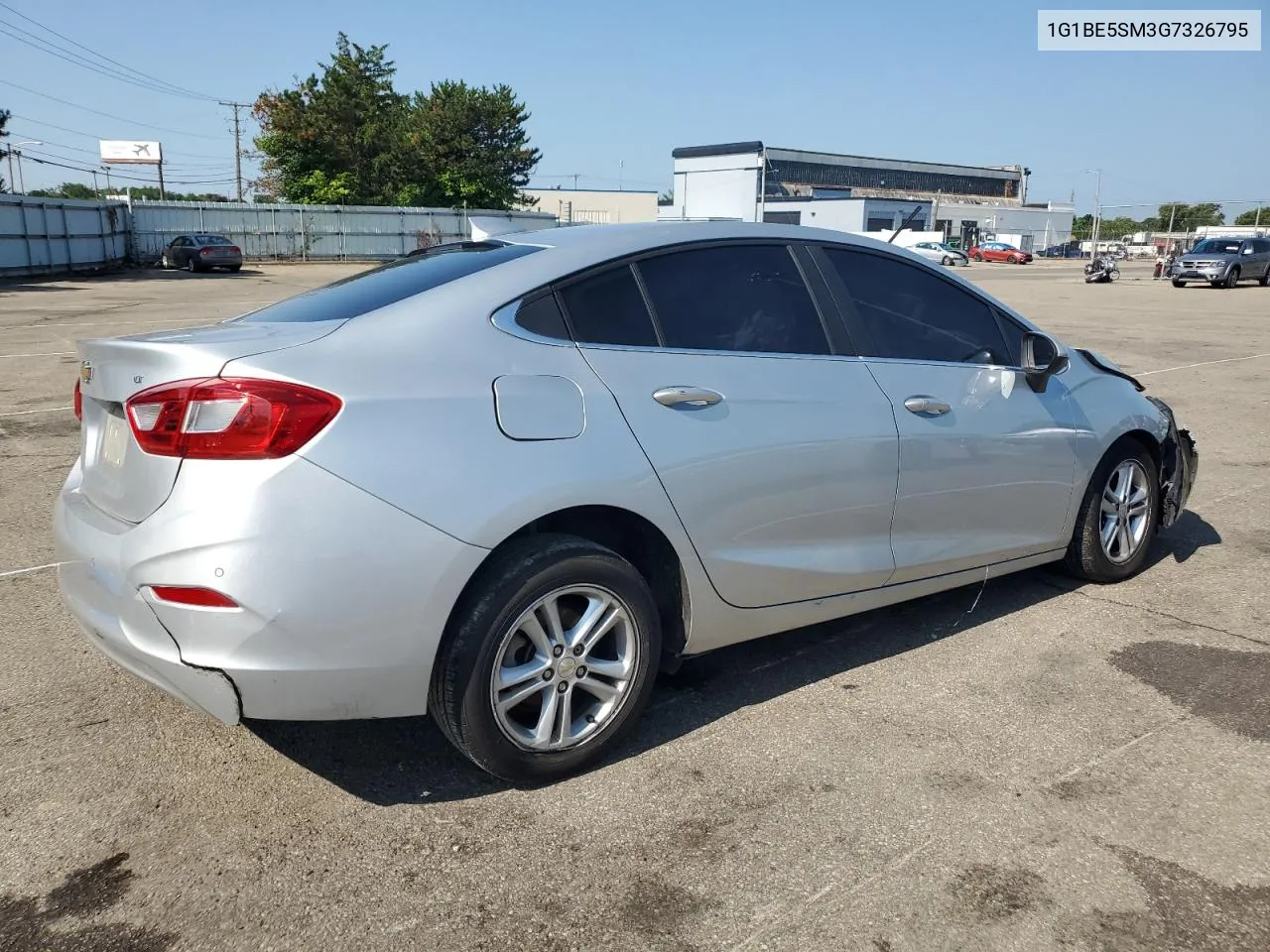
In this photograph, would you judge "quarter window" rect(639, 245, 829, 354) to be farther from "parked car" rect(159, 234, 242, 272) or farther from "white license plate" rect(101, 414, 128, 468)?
"parked car" rect(159, 234, 242, 272)

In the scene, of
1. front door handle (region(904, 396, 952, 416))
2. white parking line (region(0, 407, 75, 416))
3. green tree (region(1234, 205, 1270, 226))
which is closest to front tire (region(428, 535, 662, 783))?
front door handle (region(904, 396, 952, 416))

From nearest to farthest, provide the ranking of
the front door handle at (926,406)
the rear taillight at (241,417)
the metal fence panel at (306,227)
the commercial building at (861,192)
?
the rear taillight at (241,417)
the front door handle at (926,406)
the metal fence panel at (306,227)
the commercial building at (861,192)

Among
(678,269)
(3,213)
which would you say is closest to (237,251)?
A: (3,213)

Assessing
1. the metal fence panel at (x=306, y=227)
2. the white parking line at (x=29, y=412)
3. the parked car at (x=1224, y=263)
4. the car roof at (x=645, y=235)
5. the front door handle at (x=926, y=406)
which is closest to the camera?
the car roof at (x=645, y=235)

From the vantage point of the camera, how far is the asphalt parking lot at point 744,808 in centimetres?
246

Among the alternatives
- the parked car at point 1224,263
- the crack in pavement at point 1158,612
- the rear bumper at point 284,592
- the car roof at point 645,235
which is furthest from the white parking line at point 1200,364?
the parked car at point 1224,263

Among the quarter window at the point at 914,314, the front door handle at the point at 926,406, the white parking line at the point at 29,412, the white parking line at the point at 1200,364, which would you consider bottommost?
the white parking line at the point at 1200,364

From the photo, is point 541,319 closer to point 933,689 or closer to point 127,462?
point 127,462

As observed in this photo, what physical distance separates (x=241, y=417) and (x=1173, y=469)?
172 inches

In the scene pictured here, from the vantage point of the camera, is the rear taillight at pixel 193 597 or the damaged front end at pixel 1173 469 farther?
the damaged front end at pixel 1173 469

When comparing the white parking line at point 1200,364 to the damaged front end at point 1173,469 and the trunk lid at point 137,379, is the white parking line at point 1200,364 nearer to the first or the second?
the damaged front end at point 1173,469

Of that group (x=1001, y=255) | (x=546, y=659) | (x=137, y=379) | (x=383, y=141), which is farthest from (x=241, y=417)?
(x=1001, y=255)

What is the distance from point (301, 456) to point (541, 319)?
0.85 meters

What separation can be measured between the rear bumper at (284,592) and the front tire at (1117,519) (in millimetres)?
3092
